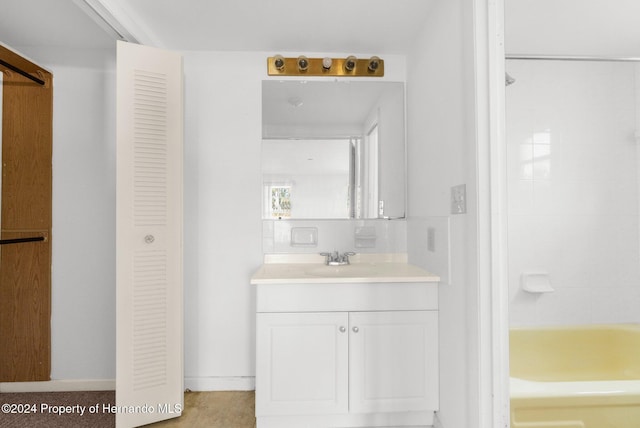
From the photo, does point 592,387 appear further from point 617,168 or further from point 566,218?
point 617,168

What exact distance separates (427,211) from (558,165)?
2.45 ft

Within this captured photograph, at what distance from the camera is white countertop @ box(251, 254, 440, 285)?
1.74 m

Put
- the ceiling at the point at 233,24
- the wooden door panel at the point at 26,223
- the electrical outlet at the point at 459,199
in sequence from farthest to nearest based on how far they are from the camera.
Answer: the wooden door panel at the point at 26,223
the ceiling at the point at 233,24
the electrical outlet at the point at 459,199

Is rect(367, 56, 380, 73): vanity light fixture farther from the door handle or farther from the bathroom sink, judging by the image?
the door handle

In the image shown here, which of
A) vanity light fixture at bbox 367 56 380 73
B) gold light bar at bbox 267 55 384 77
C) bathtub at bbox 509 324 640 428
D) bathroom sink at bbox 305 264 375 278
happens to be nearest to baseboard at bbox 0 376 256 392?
bathroom sink at bbox 305 264 375 278

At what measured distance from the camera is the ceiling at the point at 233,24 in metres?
1.84

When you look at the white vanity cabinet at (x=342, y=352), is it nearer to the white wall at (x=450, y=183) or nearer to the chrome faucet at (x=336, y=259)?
the white wall at (x=450, y=183)

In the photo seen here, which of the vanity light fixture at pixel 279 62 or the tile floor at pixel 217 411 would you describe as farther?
the vanity light fixture at pixel 279 62

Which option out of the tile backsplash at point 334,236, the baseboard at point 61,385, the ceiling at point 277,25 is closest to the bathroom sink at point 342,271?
the tile backsplash at point 334,236

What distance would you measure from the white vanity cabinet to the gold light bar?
1432mm

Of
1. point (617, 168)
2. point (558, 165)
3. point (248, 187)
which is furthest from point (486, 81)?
point (248, 187)

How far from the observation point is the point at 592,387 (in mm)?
1239

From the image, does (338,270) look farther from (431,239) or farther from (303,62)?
(303,62)

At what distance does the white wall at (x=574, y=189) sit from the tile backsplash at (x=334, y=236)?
105cm
